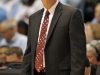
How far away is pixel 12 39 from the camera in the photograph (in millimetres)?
7773

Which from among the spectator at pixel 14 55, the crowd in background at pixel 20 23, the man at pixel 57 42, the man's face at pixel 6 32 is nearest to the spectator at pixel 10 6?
the crowd in background at pixel 20 23

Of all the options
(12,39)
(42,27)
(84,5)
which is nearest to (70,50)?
(42,27)

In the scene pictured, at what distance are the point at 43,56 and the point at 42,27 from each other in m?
0.31

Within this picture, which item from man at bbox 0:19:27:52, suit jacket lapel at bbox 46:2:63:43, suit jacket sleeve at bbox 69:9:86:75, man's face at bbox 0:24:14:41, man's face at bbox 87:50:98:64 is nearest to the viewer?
suit jacket sleeve at bbox 69:9:86:75

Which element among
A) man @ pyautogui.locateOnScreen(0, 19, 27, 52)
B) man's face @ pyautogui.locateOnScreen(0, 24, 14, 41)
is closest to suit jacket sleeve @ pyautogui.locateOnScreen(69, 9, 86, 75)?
man @ pyautogui.locateOnScreen(0, 19, 27, 52)

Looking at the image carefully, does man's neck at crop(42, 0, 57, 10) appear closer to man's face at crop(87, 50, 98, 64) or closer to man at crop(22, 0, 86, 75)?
man at crop(22, 0, 86, 75)

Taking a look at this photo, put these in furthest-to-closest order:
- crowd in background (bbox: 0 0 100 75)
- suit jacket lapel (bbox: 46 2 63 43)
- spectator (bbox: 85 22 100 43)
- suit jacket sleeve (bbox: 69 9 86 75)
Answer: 1. spectator (bbox: 85 22 100 43)
2. crowd in background (bbox: 0 0 100 75)
3. suit jacket lapel (bbox: 46 2 63 43)
4. suit jacket sleeve (bbox: 69 9 86 75)

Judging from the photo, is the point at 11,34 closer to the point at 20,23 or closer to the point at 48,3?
the point at 20,23

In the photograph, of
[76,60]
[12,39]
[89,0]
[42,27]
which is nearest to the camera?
[76,60]

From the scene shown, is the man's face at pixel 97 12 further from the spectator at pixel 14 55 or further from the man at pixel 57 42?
the man at pixel 57 42

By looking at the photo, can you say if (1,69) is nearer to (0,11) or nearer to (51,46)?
(51,46)

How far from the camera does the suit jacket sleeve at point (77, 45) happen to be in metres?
3.69

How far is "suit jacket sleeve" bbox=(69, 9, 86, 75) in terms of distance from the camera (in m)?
3.69

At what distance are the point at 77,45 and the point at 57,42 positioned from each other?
0.21 meters
